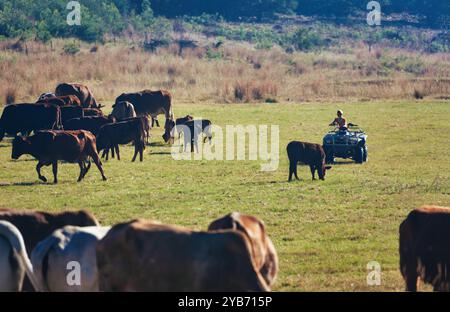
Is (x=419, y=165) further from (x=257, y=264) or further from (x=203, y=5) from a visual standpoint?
(x=203, y=5)

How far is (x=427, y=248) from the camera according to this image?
35.9 ft

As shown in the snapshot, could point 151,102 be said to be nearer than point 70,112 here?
No

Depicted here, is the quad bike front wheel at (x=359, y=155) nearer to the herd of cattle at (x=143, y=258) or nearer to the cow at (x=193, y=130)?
the cow at (x=193, y=130)

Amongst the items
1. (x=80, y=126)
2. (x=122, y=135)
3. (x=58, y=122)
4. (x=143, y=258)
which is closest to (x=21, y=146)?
(x=122, y=135)

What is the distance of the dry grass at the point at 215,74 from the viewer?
4431 centimetres

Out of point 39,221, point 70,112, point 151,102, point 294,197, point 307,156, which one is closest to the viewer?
point 39,221

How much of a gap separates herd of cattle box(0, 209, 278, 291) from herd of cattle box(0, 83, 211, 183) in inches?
435

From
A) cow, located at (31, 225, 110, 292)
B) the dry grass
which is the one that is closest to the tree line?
the dry grass

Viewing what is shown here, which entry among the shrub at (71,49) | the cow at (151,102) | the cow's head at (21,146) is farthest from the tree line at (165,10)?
the cow's head at (21,146)

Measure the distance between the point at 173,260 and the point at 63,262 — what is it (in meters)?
1.51

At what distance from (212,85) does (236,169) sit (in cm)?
2266

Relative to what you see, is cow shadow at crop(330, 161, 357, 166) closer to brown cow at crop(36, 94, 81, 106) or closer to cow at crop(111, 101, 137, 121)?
cow at crop(111, 101, 137, 121)

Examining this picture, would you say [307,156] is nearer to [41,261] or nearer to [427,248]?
[427,248]
